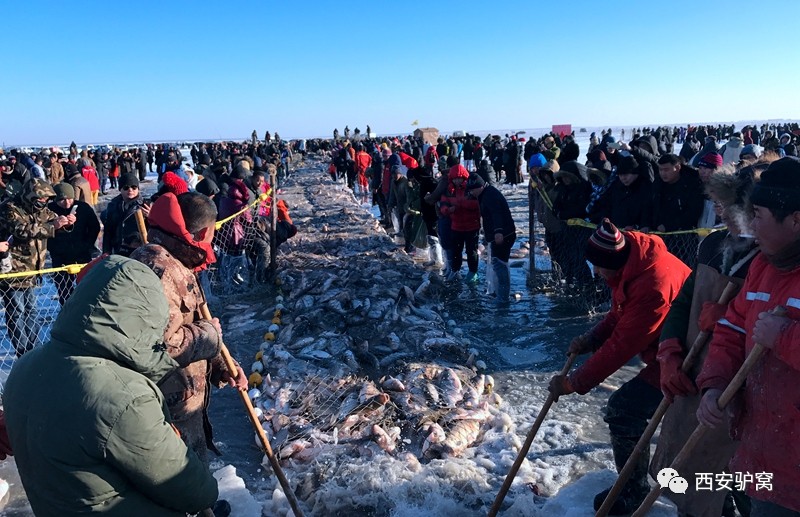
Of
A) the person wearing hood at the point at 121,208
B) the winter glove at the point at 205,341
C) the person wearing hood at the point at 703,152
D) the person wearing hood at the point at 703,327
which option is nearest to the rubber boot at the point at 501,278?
the person wearing hood at the point at 703,152

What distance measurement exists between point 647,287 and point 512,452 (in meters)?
1.81

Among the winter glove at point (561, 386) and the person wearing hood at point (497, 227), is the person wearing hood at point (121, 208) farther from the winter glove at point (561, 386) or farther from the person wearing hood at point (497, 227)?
the winter glove at point (561, 386)

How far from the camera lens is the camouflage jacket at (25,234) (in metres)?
5.67

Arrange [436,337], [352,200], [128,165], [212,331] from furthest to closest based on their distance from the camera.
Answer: [128,165]
[352,200]
[436,337]
[212,331]

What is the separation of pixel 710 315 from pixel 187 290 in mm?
2544

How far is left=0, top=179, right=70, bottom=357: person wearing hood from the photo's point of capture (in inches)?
224

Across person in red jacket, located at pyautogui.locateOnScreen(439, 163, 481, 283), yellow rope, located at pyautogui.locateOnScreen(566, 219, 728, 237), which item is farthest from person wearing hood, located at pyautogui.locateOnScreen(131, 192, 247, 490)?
person in red jacket, located at pyautogui.locateOnScreen(439, 163, 481, 283)

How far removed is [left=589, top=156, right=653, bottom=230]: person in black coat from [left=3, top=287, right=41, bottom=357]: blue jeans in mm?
6495

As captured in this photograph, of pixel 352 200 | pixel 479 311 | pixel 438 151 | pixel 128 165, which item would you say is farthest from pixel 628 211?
pixel 128 165

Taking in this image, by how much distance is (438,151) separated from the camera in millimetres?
22031

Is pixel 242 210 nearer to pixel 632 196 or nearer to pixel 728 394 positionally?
pixel 632 196

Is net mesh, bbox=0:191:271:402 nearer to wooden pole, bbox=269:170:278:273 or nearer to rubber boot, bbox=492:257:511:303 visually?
wooden pole, bbox=269:170:278:273

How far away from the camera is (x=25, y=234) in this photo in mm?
5746

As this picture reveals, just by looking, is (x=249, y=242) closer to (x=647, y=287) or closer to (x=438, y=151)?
(x=647, y=287)
